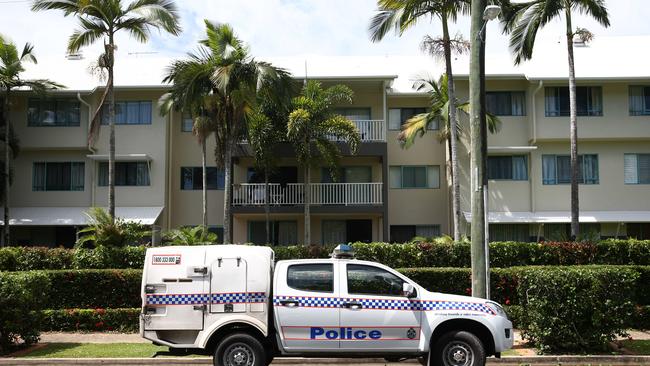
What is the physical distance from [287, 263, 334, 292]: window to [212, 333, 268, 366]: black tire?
996 millimetres

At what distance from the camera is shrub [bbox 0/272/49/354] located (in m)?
11.9

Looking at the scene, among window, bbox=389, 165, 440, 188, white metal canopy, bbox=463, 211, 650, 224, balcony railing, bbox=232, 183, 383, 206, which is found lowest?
white metal canopy, bbox=463, 211, 650, 224

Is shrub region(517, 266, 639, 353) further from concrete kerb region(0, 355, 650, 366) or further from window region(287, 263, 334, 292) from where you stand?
window region(287, 263, 334, 292)

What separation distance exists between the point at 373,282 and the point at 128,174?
20004 millimetres

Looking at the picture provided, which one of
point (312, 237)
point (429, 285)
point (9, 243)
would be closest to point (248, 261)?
point (429, 285)

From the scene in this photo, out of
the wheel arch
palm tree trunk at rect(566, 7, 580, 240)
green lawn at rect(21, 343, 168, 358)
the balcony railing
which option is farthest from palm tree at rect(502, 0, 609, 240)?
green lawn at rect(21, 343, 168, 358)

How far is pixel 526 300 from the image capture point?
12031 mm

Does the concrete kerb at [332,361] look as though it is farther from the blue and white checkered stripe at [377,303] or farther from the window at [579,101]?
the window at [579,101]

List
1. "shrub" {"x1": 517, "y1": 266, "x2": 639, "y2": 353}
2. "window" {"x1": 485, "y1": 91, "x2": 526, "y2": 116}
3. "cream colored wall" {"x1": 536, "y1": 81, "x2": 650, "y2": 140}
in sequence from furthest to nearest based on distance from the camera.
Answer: "window" {"x1": 485, "y1": 91, "x2": 526, "y2": 116}
"cream colored wall" {"x1": 536, "y1": 81, "x2": 650, "y2": 140}
"shrub" {"x1": 517, "y1": 266, "x2": 639, "y2": 353}

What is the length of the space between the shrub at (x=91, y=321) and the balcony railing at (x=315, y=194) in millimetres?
10599

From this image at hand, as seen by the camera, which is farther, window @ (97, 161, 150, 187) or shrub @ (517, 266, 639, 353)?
window @ (97, 161, 150, 187)

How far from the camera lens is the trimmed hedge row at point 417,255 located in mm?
16297

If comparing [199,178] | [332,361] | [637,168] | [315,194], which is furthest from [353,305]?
[637,168]

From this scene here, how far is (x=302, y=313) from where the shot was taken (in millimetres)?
9125
